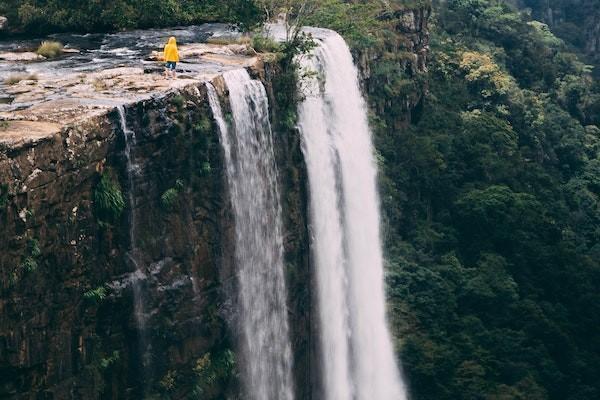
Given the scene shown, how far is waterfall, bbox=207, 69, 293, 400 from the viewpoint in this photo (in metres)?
22.5

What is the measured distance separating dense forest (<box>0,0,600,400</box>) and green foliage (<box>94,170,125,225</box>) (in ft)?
36.7

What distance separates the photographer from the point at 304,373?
26172mm

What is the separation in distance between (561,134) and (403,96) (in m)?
12.5

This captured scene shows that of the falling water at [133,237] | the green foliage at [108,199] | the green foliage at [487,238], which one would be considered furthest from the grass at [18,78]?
the green foliage at [487,238]

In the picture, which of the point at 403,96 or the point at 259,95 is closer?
the point at 259,95

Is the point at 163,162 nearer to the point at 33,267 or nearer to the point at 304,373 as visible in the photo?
the point at 33,267

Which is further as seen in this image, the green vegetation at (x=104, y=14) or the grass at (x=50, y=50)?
the green vegetation at (x=104, y=14)

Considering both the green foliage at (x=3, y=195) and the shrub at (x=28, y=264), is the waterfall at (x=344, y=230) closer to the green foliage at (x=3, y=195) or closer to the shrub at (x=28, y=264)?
the shrub at (x=28, y=264)

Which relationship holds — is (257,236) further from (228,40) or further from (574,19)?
(574,19)

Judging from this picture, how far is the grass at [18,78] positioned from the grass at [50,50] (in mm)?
3075

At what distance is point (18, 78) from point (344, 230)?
1043cm

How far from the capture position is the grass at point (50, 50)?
25.7m

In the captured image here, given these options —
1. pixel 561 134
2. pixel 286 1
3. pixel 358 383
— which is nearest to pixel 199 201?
pixel 358 383

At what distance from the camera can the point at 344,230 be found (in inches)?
1163
